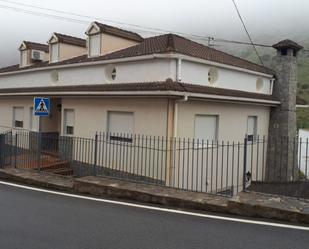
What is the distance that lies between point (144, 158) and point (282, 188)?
24.7 feet

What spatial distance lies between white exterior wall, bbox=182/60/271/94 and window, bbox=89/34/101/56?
513cm

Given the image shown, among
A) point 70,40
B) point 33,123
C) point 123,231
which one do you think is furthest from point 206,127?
point 33,123


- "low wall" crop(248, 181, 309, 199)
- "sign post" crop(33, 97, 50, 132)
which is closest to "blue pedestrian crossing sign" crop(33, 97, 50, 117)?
"sign post" crop(33, 97, 50, 132)

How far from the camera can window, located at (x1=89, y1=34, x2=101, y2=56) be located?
18.2m

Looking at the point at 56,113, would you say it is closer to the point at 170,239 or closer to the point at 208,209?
the point at 208,209

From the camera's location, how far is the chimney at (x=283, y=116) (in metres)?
19.9

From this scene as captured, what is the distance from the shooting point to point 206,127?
1573 centimetres

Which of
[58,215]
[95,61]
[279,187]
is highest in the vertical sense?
[95,61]

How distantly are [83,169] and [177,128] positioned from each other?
4.98 m

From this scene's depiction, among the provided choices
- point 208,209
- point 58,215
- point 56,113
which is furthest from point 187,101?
point 56,113

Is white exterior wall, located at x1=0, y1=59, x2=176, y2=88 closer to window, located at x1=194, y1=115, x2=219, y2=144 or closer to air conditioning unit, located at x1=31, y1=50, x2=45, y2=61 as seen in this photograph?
air conditioning unit, located at x1=31, y1=50, x2=45, y2=61

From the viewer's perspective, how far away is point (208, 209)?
8.18 meters

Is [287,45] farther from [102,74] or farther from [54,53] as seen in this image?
[54,53]

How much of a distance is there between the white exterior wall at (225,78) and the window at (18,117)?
37.5 feet
